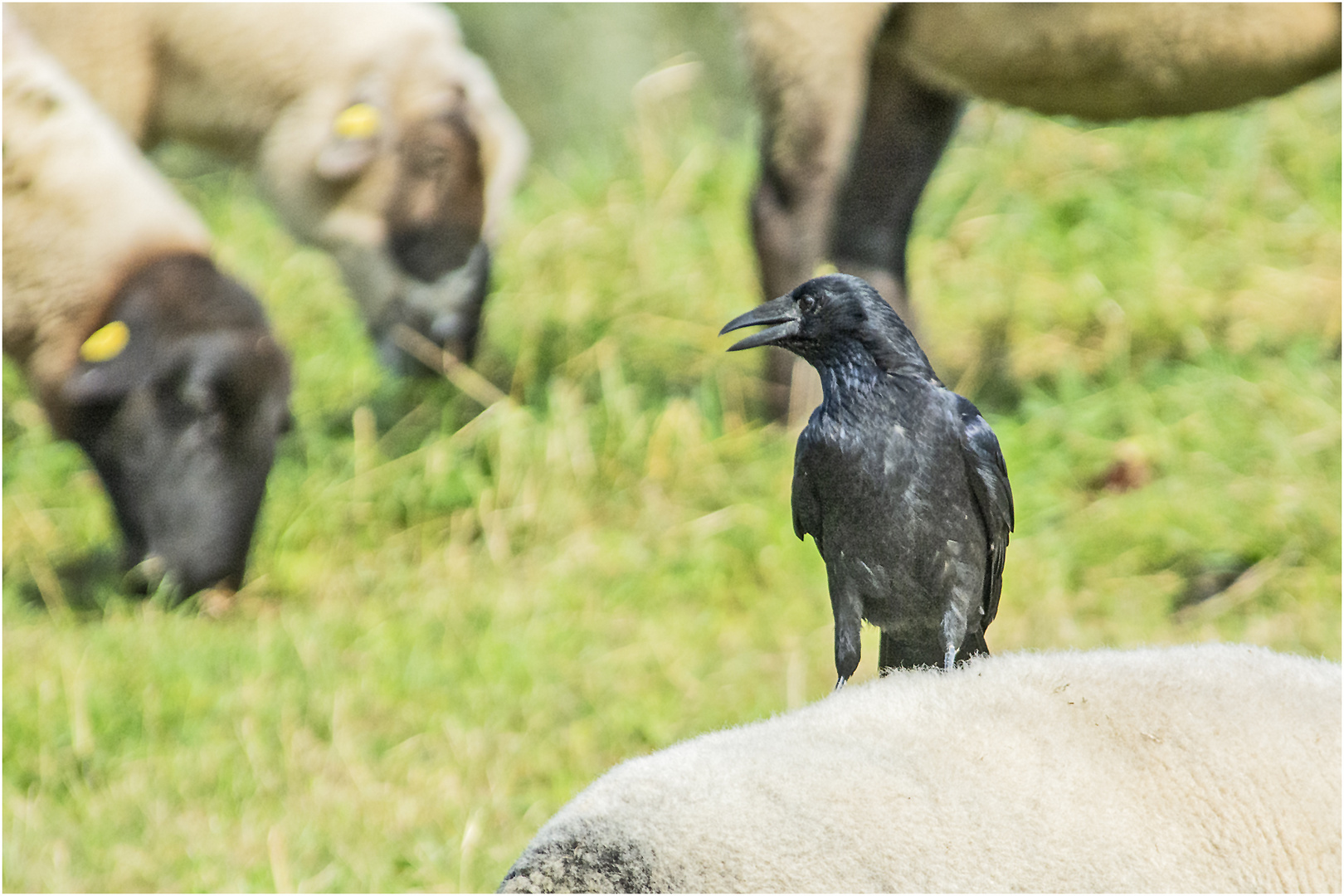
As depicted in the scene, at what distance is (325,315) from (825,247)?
288cm

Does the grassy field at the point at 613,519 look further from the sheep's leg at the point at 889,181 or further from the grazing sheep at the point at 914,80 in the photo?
the grazing sheep at the point at 914,80

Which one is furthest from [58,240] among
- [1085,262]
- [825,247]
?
[1085,262]

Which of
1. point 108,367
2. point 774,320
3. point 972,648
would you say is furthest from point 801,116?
point 774,320

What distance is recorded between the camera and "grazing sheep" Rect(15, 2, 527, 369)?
4938 mm

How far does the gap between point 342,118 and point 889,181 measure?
6.73 feet

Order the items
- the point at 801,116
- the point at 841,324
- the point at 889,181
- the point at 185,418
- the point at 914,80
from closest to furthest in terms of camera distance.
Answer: the point at 841,324 → the point at 185,418 → the point at 801,116 → the point at 914,80 → the point at 889,181

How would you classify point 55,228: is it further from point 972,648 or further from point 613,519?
point 972,648

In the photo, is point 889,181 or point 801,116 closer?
point 801,116

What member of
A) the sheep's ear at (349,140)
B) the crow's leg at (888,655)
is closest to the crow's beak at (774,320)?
the crow's leg at (888,655)

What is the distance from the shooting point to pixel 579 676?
3.53 m

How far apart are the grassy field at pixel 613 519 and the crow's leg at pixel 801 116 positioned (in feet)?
2.22

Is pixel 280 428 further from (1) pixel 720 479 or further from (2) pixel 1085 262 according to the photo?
(2) pixel 1085 262

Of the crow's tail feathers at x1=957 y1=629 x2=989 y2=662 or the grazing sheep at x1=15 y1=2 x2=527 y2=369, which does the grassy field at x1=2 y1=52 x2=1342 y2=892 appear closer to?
the grazing sheep at x1=15 y1=2 x2=527 y2=369

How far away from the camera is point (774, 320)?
44.9 inches
